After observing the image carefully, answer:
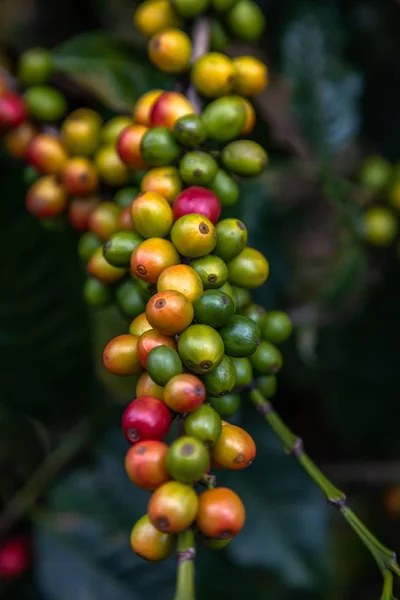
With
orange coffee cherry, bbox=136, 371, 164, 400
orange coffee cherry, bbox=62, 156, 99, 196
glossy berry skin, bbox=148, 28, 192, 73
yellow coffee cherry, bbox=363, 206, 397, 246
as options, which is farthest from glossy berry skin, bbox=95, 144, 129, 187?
yellow coffee cherry, bbox=363, 206, 397, 246

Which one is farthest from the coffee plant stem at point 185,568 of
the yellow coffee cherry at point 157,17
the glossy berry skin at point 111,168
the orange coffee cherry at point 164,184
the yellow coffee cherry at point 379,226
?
the yellow coffee cherry at point 379,226

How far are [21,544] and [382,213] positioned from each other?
1.00 metres

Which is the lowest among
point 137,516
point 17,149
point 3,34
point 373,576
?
point 373,576

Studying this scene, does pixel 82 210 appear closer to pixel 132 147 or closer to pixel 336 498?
pixel 132 147

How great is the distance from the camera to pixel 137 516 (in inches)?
47.2

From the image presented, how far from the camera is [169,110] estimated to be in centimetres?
77

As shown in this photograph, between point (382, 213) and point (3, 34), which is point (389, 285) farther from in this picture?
point (3, 34)

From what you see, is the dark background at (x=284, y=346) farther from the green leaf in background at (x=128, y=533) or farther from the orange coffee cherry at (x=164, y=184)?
the orange coffee cherry at (x=164, y=184)

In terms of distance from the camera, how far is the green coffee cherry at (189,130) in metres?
0.73

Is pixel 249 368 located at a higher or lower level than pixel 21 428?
higher

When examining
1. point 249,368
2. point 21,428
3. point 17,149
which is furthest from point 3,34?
point 249,368

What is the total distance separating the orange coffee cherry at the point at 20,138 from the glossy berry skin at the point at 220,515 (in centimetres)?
67

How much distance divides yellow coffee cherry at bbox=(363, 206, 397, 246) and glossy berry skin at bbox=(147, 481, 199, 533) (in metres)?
0.82

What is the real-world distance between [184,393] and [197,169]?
10.8 inches
